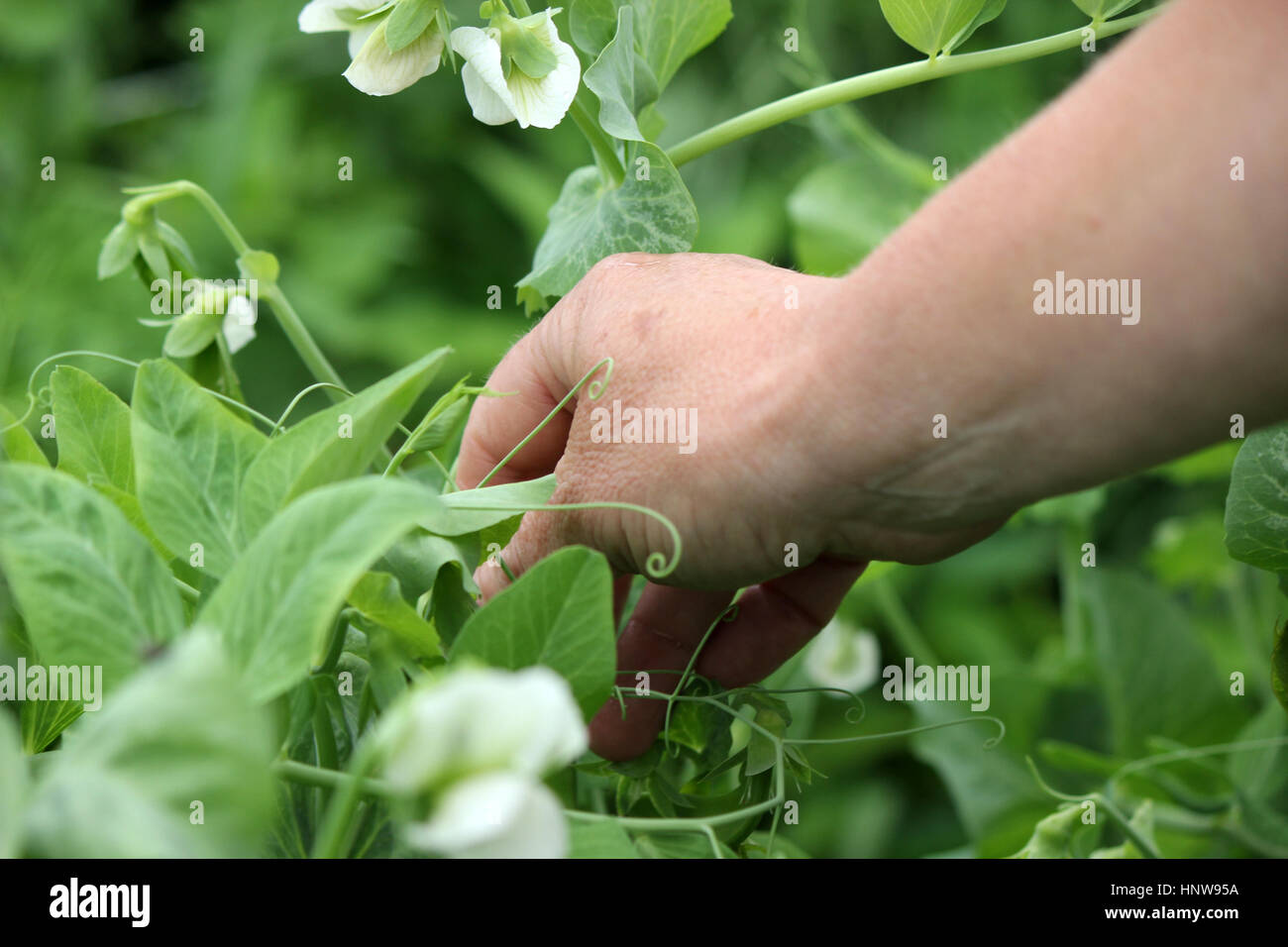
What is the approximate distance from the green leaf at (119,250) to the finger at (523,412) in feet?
0.49

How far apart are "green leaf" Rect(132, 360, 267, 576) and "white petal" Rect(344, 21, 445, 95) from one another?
14cm

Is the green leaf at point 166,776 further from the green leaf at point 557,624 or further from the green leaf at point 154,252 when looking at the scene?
the green leaf at point 154,252

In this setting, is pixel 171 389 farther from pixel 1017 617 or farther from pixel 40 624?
pixel 1017 617

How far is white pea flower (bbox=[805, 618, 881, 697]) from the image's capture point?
81 cm

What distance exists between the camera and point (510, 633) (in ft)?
0.94

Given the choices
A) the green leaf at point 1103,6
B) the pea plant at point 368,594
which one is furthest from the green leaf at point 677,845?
the green leaf at point 1103,6

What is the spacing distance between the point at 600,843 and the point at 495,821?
0.09 meters

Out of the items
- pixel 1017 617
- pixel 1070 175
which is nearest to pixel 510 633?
pixel 1070 175

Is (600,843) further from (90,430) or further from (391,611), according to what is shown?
(90,430)

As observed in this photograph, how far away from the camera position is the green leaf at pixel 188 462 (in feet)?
0.97

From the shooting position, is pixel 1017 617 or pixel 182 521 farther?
pixel 1017 617

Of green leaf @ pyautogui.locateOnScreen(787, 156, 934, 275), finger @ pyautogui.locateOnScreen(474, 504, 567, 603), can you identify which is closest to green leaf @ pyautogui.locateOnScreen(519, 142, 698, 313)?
finger @ pyautogui.locateOnScreen(474, 504, 567, 603)

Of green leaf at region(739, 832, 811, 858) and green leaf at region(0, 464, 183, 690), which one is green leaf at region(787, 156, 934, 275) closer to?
green leaf at region(739, 832, 811, 858)
